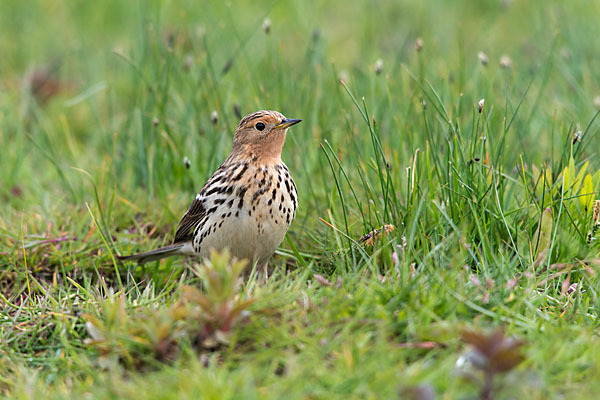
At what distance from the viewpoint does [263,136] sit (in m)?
4.73

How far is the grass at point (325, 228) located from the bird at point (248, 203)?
20 centimetres

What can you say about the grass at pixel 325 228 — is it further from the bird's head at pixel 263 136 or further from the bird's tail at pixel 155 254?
the bird's head at pixel 263 136

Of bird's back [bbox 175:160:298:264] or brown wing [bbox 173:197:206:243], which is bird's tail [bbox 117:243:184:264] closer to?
brown wing [bbox 173:197:206:243]

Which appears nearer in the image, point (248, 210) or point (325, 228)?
point (248, 210)

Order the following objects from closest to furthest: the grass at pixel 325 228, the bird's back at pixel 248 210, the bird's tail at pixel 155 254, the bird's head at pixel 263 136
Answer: the grass at pixel 325 228 → the bird's back at pixel 248 210 → the bird's head at pixel 263 136 → the bird's tail at pixel 155 254

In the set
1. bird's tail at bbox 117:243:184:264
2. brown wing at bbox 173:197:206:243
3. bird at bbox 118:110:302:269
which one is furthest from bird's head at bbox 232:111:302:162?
bird's tail at bbox 117:243:184:264

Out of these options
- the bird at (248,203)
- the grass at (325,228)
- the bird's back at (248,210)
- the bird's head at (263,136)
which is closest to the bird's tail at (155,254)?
the bird at (248,203)

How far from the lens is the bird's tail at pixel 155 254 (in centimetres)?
487

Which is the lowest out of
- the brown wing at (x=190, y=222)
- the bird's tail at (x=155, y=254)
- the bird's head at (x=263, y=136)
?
the bird's tail at (x=155, y=254)

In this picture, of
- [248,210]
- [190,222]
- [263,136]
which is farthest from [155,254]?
[263,136]

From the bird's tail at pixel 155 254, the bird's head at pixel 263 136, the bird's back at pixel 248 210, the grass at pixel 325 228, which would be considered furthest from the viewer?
the bird's tail at pixel 155 254

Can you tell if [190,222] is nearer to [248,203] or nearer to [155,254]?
[155,254]

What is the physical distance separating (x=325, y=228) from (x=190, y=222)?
0.84m

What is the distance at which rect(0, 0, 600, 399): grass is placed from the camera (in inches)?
124
